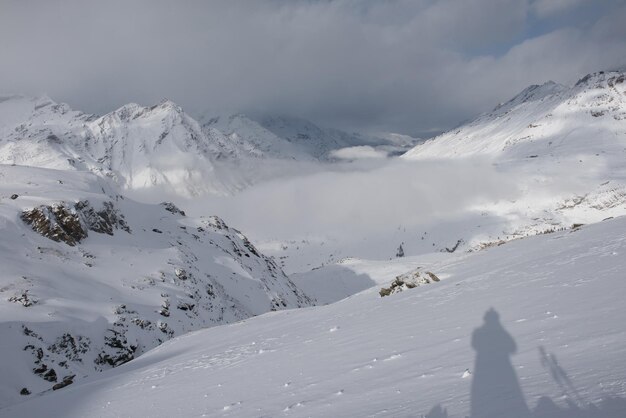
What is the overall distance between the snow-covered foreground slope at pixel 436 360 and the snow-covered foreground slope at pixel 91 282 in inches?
479

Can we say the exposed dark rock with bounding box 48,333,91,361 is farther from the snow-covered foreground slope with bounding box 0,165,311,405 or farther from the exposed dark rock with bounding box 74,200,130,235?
the exposed dark rock with bounding box 74,200,130,235

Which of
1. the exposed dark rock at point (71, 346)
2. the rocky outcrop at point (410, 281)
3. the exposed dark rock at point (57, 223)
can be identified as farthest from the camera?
the exposed dark rock at point (57, 223)

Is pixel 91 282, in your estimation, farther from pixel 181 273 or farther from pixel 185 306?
pixel 181 273

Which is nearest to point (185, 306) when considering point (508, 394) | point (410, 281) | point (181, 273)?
point (181, 273)

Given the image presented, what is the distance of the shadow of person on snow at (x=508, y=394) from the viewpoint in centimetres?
552

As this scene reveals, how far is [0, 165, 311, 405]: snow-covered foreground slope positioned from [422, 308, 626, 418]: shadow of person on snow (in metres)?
25.6

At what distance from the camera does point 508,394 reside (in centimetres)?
690

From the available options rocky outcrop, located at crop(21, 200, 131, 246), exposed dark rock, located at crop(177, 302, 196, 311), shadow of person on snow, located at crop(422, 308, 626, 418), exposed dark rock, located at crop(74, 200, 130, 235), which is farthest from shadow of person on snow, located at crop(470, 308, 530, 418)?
exposed dark rock, located at crop(74, 200, 130, 235)

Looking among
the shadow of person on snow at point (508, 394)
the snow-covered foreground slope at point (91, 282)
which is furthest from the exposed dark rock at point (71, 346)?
the shadow of person on snow at point (508, 394)

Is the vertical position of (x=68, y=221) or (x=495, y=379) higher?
(x=68, y=221)

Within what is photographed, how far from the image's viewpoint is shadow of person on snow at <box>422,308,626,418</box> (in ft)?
18.1

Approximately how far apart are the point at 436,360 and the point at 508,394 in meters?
2.86

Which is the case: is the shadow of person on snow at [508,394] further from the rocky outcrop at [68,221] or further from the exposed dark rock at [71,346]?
the rocky outcrop at [68,221]

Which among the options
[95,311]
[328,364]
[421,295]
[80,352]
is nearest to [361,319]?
[421,295]
